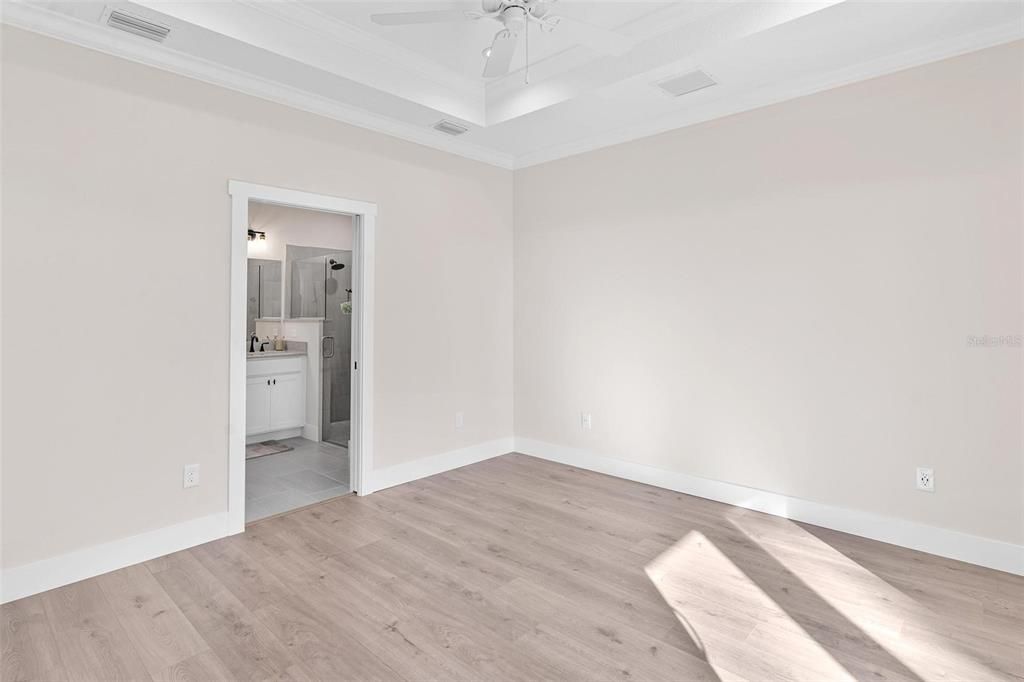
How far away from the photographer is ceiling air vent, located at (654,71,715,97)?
330 centimetres

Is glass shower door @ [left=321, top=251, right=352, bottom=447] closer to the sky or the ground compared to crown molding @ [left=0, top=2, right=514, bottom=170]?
closer to the ground

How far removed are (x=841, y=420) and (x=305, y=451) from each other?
4.54 m

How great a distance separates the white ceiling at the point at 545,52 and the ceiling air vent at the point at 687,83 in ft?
0.20

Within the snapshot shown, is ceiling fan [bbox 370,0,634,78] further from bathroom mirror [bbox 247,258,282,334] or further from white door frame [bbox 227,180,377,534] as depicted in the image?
bathroom mirror [bbox 247,258,282,334]

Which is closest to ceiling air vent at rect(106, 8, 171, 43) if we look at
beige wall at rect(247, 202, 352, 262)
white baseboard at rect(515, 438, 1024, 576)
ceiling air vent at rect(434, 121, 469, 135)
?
ceiling air vent at rect(434, 121, 469, 135)

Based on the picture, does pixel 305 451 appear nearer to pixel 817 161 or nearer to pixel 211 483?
pixel 211 483

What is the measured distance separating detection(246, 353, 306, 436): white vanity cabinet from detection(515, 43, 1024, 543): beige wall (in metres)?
2.93

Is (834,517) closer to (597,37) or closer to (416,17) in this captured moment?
(597,37)

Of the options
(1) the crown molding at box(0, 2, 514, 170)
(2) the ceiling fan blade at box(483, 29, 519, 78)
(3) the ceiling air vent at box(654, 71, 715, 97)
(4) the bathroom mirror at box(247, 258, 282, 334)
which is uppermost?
(3) the ceiling air vent at box(654, 71, 715, 97)

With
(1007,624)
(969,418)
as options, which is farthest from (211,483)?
(969,418)

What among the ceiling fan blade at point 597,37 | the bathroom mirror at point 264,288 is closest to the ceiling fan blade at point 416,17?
the ceiling fan blade at point 597,37

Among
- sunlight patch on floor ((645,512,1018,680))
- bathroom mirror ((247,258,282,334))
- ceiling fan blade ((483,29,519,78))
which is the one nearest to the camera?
sunlight patch on floor ((645,512,1018,680))

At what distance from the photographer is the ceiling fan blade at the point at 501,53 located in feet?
8.63

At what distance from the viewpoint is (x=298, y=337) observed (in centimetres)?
578
